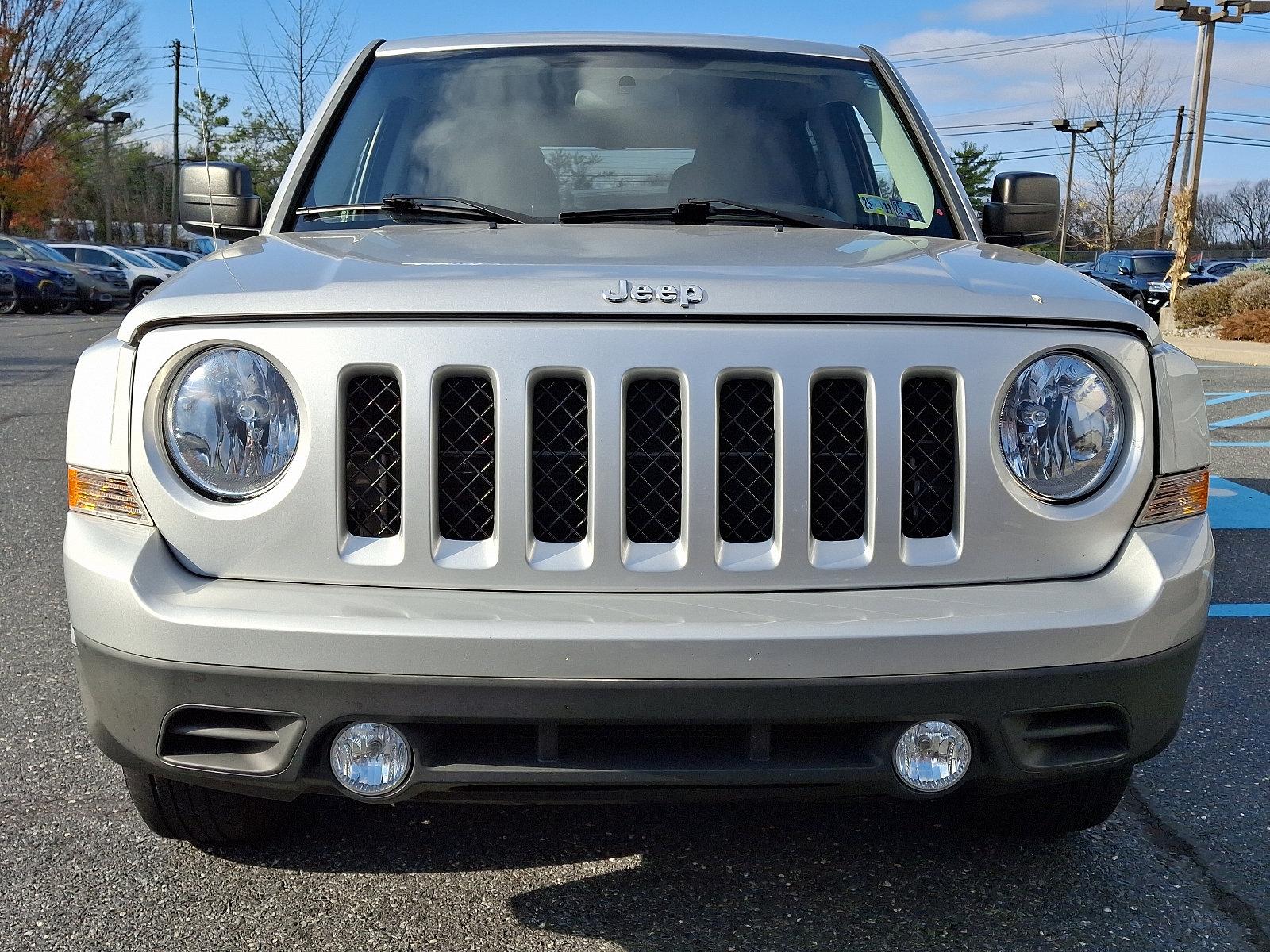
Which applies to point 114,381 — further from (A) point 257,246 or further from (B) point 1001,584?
(B) point 1001,584

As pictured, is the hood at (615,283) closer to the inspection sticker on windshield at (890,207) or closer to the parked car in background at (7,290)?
the inspection sticker on windshield at (890,207)

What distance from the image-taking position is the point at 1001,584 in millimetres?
2197

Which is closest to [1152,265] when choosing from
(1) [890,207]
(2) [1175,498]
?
(1) [890,207]

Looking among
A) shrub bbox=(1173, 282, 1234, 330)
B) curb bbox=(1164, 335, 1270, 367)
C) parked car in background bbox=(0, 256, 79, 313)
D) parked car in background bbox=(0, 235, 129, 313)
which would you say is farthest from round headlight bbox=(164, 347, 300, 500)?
parked car in background bbox=(0, 235, 129, 313)

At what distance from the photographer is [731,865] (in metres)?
2.71

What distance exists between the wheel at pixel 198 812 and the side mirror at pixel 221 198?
172 centimetres

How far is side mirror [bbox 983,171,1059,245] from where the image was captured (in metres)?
3.74

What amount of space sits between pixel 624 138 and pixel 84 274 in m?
24.9

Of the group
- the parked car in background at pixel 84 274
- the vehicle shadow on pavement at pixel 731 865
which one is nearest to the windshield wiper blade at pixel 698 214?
the vehicle shadow on pavement at pixel 731 865

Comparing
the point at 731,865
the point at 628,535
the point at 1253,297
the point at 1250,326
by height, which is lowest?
the point at 1250,326

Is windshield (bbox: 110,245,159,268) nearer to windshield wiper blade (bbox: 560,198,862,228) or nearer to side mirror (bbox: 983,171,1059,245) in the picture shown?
side mirror (bbox: 983,171,1059,245)

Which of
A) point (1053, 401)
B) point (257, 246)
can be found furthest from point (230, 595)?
point (1053, 401)

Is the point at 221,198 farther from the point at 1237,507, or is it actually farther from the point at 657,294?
the point at 1237,507

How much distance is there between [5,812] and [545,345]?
1.82 meters
